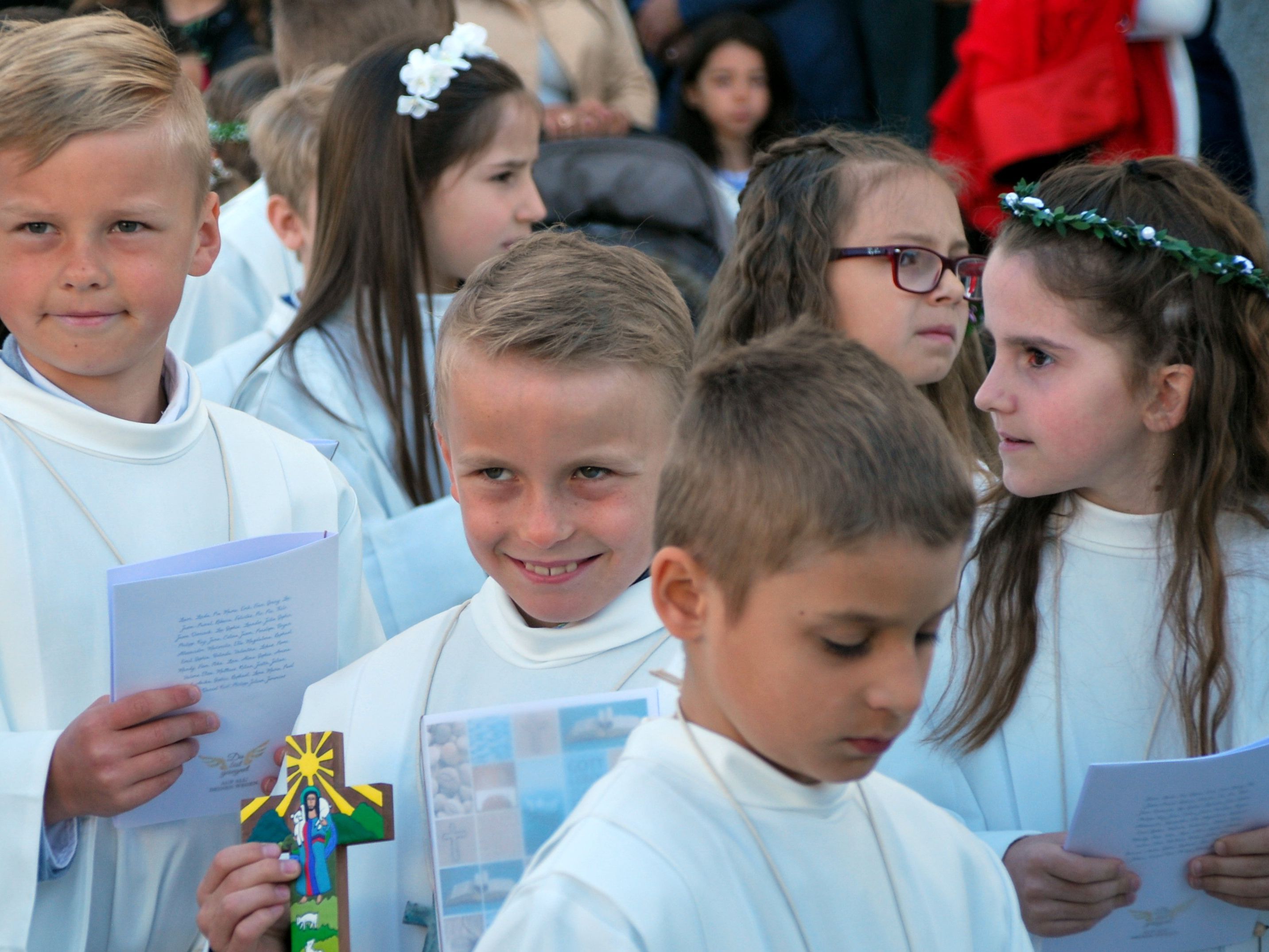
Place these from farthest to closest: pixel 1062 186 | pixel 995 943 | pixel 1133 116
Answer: pixel 1133 116 → pixel 1062 186 → pixel 995 943

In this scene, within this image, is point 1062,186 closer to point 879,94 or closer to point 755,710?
point 755,710

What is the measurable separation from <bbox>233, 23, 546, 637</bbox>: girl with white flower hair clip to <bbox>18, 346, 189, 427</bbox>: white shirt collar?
2.49 ft

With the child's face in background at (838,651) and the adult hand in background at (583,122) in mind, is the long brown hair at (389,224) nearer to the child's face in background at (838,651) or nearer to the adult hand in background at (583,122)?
the adult hand in background at (583,122)

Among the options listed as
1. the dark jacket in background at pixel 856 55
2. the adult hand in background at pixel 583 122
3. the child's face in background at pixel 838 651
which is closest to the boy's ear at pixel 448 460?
the child's face in background at pixel 838 651

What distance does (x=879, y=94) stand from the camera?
6285 millimetres

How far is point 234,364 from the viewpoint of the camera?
4.03m

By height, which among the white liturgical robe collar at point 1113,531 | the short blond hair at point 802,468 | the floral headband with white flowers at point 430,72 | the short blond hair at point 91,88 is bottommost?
the white liturgical robe collar at point 1113,531

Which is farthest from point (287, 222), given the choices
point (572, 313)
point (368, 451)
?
point (572, 313)

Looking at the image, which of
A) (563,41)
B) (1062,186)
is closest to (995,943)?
(1062,186)

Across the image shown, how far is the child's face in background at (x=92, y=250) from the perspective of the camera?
2.26m

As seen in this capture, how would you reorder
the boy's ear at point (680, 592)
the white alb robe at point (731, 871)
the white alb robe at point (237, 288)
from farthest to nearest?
the white alb robe at point (237, 288), the boy's ear at point (680, 592), the white alb robe at point (731, 871)

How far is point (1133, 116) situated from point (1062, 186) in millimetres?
2134

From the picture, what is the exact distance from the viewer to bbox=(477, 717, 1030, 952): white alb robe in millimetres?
1392

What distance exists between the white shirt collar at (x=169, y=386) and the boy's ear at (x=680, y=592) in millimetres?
1232
